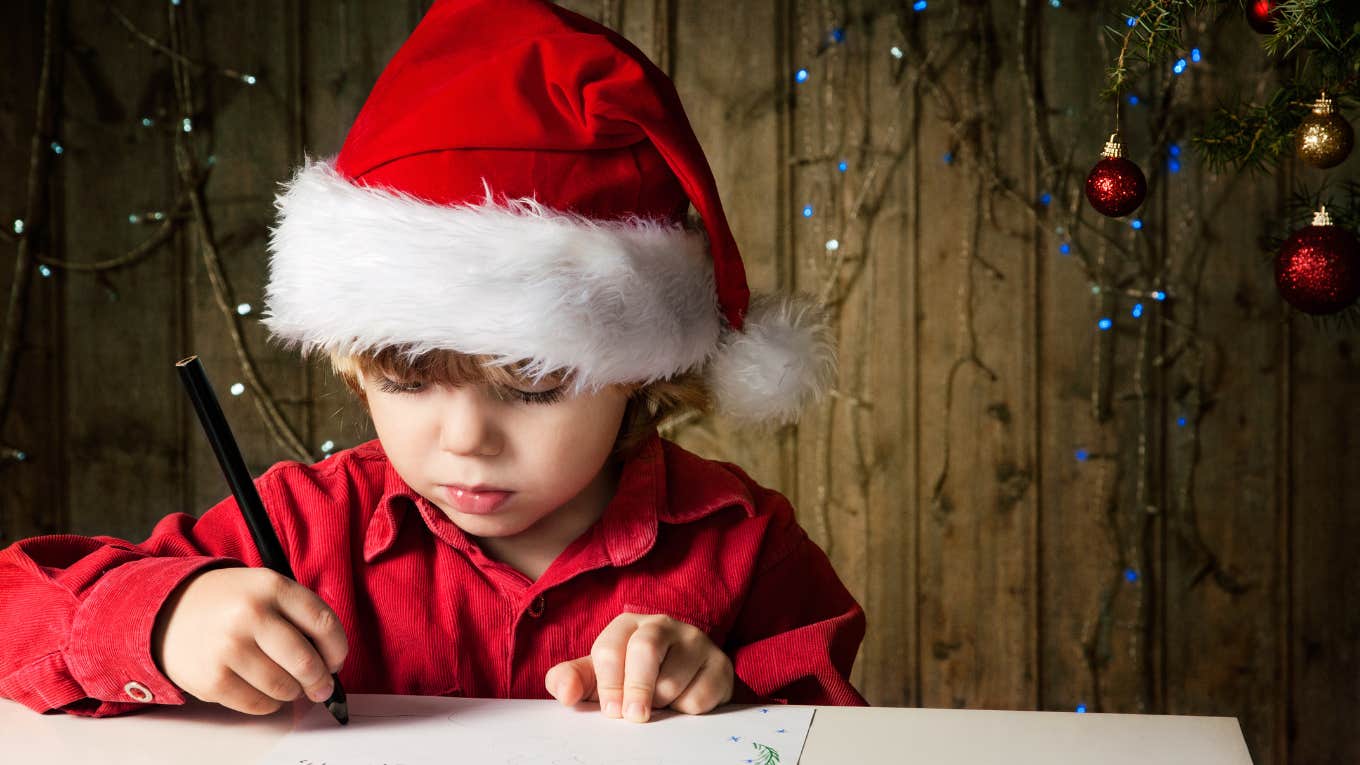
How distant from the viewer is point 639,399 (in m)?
0.86

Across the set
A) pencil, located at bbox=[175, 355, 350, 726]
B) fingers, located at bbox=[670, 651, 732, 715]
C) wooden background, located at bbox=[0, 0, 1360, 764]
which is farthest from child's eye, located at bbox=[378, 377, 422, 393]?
wooden background, located at bbox=[0, 0, 1360, 764]

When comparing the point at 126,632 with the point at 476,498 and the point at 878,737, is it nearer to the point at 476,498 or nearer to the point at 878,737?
the point at 476,498

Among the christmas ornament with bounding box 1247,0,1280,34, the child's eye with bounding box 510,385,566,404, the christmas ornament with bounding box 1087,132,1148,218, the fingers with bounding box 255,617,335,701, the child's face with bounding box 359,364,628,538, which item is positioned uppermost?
the christmas ornament with bounding box 1247,0,1280,34

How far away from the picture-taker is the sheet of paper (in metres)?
0.56

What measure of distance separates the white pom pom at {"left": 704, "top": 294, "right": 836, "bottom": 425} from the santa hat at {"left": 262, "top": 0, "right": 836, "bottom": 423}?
14mm

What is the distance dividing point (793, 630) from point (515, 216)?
0.34 meters

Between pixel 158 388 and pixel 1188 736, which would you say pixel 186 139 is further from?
pixel 1188 736

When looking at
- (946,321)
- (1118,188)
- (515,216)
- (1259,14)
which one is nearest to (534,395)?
(515,216)

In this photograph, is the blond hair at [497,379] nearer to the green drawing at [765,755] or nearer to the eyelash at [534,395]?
the eyelash at [534,395]

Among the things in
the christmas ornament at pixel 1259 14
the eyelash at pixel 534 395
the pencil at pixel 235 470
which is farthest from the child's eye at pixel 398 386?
the christmas ornament at pixel 1259 14

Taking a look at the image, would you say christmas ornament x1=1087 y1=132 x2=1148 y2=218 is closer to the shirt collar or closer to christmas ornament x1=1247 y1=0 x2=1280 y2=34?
christmas ornament x1=1247 y1=0 x2=1280 y2=34

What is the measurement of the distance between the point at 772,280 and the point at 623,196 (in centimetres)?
120

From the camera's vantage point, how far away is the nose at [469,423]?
0.70m

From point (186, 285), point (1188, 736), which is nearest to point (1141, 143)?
point (1188, 736)
